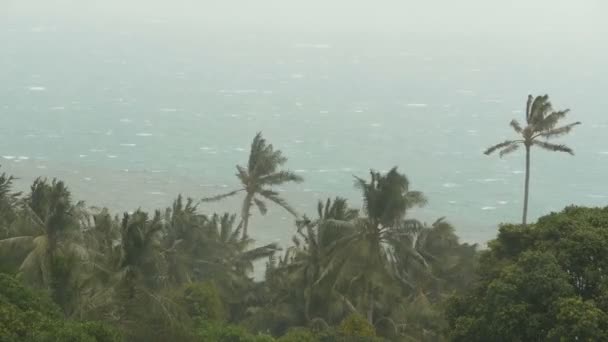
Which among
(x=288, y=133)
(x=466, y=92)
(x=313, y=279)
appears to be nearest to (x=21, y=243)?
(x=313, y=279)

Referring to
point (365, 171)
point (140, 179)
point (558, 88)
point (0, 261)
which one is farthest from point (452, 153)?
point (0, 261)

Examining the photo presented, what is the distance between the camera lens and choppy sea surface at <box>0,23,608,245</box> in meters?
89.8

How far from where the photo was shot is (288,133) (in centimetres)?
11719

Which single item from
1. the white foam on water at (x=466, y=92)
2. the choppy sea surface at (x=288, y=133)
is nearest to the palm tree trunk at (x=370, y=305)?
the choppy sea surface at (x=288, y=133)

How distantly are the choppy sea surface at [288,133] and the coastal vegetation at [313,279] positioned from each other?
3194cm

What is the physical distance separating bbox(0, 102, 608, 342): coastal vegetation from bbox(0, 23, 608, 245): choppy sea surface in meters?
31.9

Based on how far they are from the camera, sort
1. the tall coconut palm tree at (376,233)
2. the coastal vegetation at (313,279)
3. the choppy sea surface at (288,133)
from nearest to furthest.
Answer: the coastal vegetation at (313,279), the tall coconut palm tree at (376,233), the choppy sea surface at (288,133)

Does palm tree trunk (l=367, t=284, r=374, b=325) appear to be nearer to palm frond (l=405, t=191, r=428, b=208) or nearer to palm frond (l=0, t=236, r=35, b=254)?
palm frond (l=405, t=191, r=428, b=208)

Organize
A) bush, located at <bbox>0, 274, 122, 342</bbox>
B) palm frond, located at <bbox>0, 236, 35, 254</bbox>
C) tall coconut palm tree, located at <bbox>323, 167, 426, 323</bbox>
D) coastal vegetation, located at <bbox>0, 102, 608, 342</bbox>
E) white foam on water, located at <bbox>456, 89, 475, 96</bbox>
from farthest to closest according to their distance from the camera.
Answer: white foam on water, located at <bbox>456, 89, 475, 96</bbox> → tall coconut palm tree, located at <bbox>323, 167, 426, 323</bbox> → palm frond, located at <bbox>0, 236, 35, 254</bbox> → coastal vegetation, located at <bbox>0, 102, 608, 342</bbox> → bush, located at <bbox>0, 274, 122, 342</bbox>

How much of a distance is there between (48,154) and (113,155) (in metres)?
6.63

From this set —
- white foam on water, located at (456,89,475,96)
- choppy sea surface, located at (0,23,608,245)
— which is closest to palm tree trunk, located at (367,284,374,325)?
choppy sea surface, located at (0,23,608,245)

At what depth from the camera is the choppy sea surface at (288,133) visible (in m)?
89.8

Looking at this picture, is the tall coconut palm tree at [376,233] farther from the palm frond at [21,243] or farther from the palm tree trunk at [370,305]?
the palm frond at [21,243]

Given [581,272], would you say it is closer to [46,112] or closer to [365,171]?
[365,171]
